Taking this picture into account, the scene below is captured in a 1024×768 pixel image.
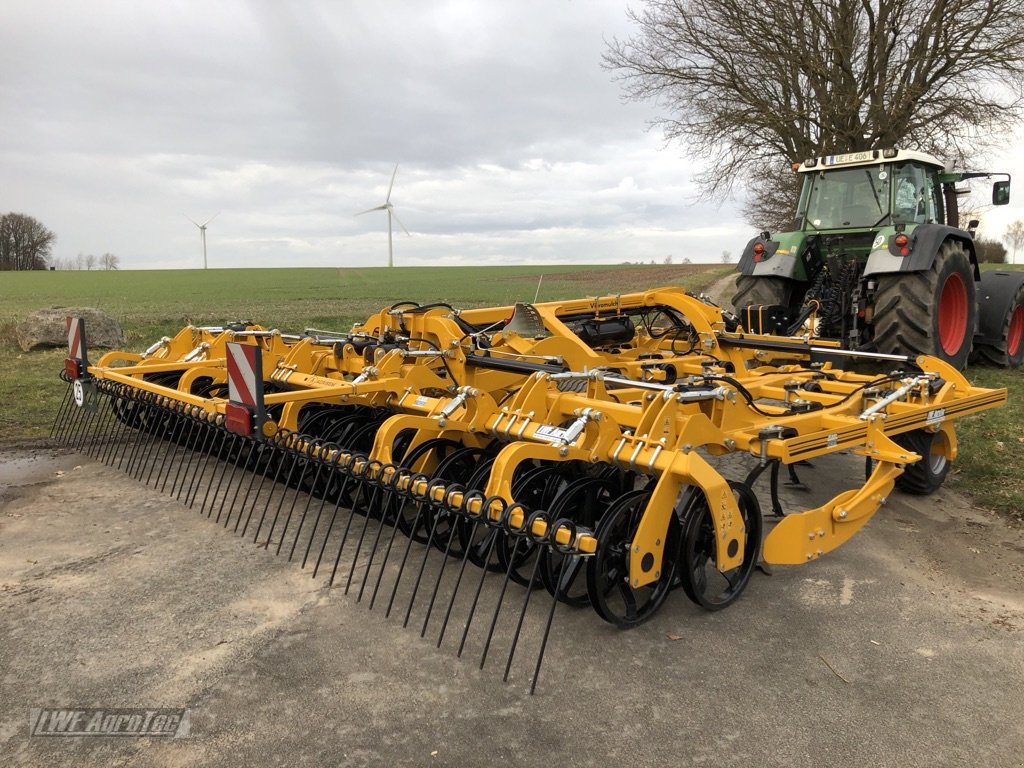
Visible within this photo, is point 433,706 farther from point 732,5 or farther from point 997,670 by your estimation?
point 732,5

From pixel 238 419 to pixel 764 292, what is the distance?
5.70 m

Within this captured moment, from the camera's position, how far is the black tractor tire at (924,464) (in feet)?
15.0

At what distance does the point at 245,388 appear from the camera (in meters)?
3.70

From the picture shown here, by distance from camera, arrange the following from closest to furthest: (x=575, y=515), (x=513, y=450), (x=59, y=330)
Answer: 1. (x=513, y=450)
2. (x=575, y=515)
3. (x=59, y=330)

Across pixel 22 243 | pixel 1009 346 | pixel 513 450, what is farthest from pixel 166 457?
pixel 22 243

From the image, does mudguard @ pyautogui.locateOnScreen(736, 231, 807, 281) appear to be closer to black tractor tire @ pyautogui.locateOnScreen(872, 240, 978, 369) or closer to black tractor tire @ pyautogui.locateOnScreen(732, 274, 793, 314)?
black tractor tire @ pyautogui.locateOnScreen(732, 274, 793, 314)

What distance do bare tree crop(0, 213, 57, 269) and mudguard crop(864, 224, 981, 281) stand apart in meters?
83.2

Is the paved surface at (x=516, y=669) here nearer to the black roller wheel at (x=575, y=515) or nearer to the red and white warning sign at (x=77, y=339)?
the black roller wheel at (x=575, y=515)

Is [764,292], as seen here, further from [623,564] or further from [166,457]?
[166,457]

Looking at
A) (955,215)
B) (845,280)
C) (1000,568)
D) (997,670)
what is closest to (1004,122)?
(955,215)

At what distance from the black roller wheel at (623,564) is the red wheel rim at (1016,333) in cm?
789

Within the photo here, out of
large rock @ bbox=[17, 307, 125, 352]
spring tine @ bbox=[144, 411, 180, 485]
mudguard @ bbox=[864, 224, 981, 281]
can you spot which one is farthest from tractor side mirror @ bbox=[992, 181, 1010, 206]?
large rock @ bbox=[17, 307, 125, 352]

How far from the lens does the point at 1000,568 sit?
12.0 ft

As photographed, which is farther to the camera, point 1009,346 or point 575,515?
point 1009,346
